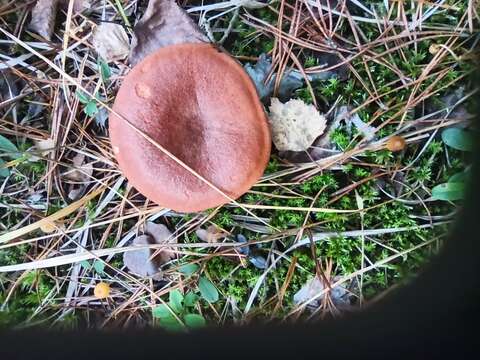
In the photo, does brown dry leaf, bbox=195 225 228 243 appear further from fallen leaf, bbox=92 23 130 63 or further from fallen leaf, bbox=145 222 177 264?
fallen leaf, bbox=92 23 130 63

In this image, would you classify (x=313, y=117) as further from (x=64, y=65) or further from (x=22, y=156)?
(x=22, y=156)

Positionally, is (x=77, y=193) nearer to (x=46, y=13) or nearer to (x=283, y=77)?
(x=46, y=13)

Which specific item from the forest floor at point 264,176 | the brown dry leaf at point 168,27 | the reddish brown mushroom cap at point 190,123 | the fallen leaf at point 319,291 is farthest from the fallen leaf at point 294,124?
the fallen leaf at point 319,291

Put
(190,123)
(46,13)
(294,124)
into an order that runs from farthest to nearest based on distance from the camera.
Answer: (46,13)
(294,124)
(190,123)

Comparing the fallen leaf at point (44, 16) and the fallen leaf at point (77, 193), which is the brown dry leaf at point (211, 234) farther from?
the fallen leaf at point (44, 16)

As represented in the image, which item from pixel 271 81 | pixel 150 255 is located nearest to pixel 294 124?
pixel 271 81
